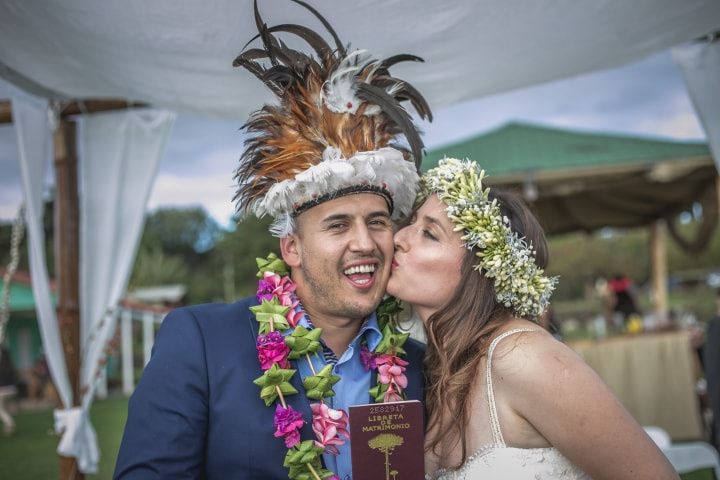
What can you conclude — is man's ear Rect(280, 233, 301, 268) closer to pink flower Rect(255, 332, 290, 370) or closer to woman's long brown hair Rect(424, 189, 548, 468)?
pink flower Rect(255, 332, 290, 370)

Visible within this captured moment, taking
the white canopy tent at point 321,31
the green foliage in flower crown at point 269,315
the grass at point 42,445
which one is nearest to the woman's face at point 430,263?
the green foliage in flower crown at point 269,315

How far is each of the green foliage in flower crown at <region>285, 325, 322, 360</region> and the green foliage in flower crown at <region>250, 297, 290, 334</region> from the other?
0.06 m

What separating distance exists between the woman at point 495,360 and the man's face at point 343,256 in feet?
0.45

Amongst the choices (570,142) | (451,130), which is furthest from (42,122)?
(451,130)

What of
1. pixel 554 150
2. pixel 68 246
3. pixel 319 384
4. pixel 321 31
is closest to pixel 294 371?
pixel 319 384

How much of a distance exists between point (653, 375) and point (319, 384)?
639 centimetres

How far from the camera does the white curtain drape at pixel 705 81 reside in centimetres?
367

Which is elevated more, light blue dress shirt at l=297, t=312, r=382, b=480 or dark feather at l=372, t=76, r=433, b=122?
dark feather at l=372, t=76, r=433, b=122

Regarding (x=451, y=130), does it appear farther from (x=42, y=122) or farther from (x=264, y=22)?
(x=264, y=22)

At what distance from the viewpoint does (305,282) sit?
2.63 m

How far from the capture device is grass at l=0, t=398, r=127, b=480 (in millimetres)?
7508

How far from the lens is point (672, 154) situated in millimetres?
7629

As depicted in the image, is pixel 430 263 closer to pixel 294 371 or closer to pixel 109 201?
pixel 294 371

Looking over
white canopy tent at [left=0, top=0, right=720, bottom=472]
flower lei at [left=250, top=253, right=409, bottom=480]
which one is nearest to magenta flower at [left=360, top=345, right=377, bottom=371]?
flower lei at [left=250, top=253, right=409, bottom=480]
